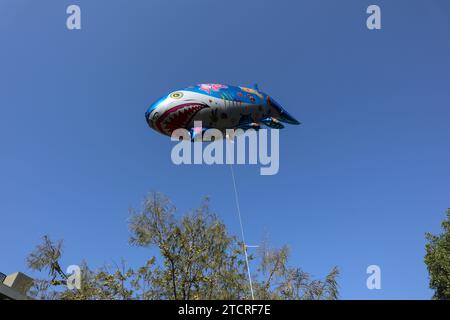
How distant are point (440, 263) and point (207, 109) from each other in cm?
2266

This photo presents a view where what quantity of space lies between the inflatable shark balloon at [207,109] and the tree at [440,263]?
64.5 ft

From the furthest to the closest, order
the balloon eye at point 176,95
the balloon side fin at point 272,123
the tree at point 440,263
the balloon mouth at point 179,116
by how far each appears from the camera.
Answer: the tree at point 440,263, the balloon side fin at point 272,123, the balloon eye at point 176,95, the balloon mouth at point 179,116

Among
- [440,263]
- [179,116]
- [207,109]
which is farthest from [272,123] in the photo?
[440,263]

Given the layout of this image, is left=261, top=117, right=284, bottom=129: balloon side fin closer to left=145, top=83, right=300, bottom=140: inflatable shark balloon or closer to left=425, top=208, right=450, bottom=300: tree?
left=145, top=83, right=300, bottom=140: inflatable shark balloon

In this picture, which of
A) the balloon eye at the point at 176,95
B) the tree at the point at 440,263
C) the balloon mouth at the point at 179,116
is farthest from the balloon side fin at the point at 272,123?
the tree at the point at 440,263

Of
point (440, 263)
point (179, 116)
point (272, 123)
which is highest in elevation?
point (272, 123)

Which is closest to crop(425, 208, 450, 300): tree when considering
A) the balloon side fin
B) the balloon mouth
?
the balloon side fin

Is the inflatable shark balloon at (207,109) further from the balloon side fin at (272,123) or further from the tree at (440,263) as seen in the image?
the tree at (440,263)

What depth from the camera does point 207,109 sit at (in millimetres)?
13242

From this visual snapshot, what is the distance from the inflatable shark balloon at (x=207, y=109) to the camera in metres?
13.0

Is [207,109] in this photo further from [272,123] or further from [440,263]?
[440,263]

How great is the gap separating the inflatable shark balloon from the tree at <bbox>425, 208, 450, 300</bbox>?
64.5ft

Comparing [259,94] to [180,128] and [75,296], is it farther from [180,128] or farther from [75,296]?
[75,296]
